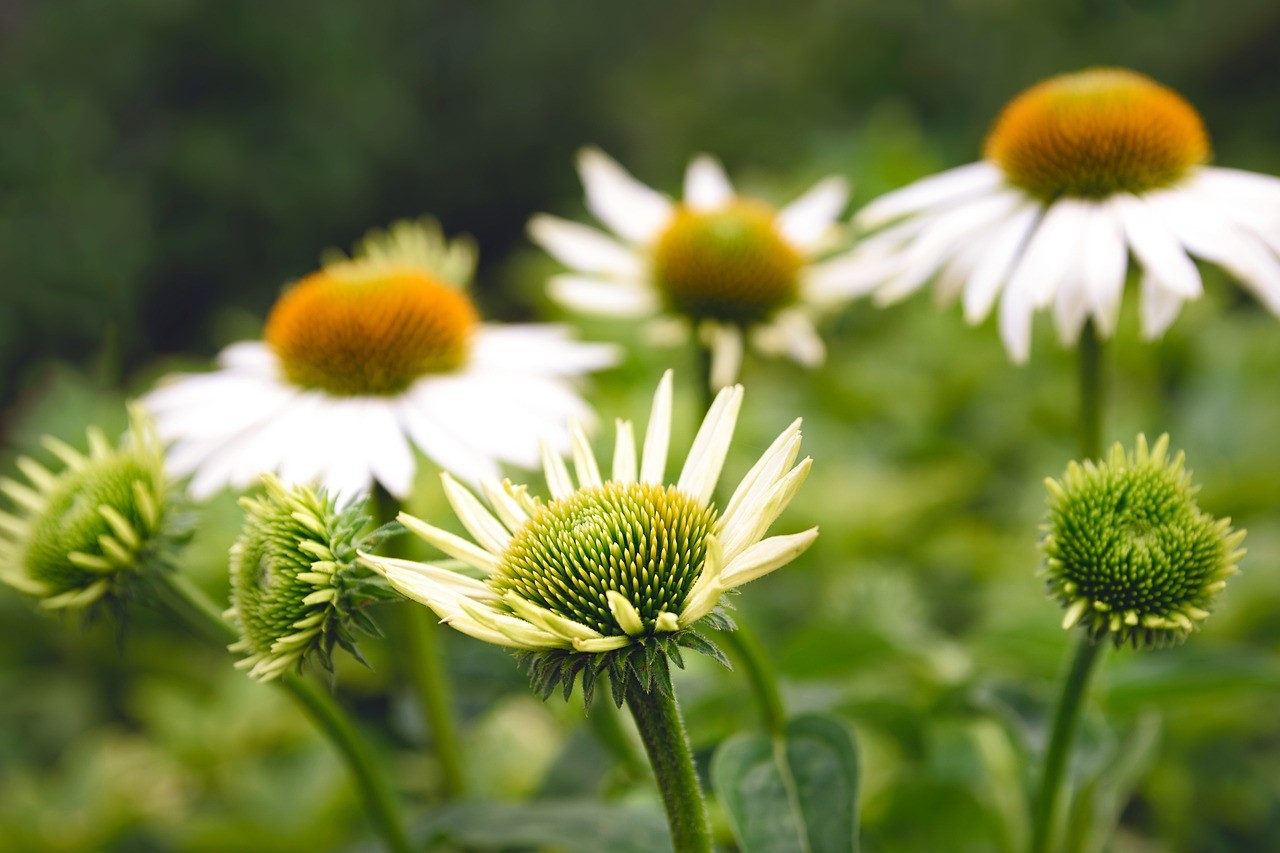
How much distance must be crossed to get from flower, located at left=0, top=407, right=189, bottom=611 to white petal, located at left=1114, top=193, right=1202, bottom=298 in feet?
2.11

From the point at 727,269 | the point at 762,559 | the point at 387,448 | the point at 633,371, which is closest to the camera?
the point at 762,559

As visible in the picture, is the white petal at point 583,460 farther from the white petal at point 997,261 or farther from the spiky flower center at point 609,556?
the white petal at point 997,261

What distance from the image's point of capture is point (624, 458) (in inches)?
22.4

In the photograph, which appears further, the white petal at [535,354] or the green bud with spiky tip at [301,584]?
the white petal at [535,354]

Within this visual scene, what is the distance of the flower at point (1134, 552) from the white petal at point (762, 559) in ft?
0.52

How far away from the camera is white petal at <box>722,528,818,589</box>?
0.46m

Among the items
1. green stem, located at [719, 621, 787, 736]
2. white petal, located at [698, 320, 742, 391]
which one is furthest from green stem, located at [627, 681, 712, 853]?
white petal, located at [698, 320, 742, 391]

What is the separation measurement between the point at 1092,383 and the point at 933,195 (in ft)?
0.71

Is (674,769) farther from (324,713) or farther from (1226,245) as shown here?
(1226,245)

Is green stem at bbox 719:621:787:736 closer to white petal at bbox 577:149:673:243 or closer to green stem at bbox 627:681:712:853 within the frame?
green stem at bbox 627:681:712:853

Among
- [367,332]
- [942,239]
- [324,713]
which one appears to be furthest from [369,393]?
[942,239]

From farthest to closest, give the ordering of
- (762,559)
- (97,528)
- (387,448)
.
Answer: (387,448) → (97,528) → (762,559)

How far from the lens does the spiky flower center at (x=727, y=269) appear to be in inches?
38.9

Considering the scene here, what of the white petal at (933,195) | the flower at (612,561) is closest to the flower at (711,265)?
the white petal at (933,195)
